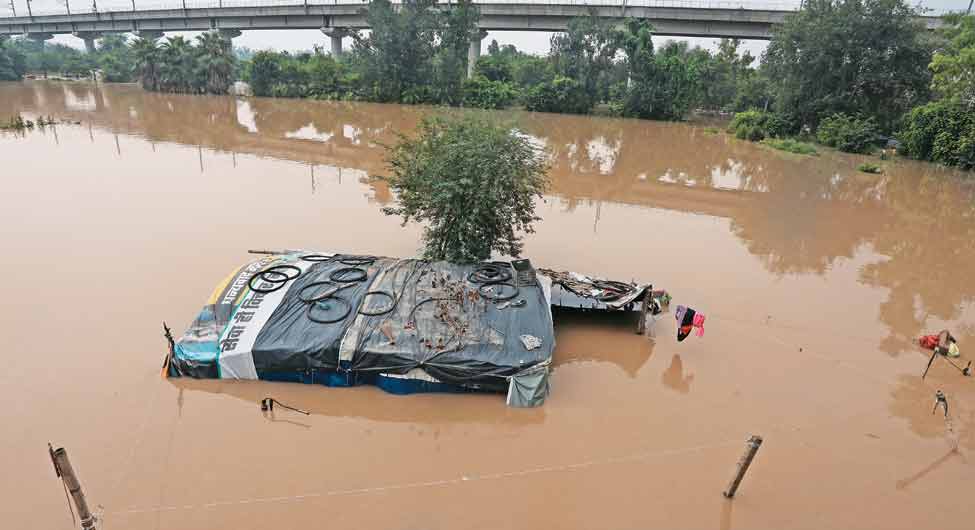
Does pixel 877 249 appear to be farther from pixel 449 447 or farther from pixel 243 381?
pixel 243 381

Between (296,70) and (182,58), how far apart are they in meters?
9.95

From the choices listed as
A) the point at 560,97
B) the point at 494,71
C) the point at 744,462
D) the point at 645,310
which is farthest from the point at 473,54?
the point at 744,462

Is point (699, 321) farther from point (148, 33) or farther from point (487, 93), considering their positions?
point (148, 33)

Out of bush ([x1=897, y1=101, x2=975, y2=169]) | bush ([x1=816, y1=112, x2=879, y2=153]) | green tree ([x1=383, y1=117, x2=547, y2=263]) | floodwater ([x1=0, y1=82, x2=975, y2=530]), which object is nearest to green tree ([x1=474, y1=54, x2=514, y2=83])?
bush ([x1=816, y1=112, x2=879, y2=153])

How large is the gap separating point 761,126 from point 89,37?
Result: 83525 millimetres

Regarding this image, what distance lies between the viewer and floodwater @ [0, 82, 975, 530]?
6270mm

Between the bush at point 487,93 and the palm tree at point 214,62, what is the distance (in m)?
21.3

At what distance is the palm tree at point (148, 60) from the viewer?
4841cm

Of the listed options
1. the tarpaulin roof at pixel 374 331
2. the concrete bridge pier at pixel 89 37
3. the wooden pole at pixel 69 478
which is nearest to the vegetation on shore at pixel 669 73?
the concrete bridge pier at pixel 89 37

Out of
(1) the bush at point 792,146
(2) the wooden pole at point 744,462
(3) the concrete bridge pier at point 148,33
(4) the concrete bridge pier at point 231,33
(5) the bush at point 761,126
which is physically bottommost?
(2) the wooden pole at point 744,462

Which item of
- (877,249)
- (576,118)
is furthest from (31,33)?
(877,249)

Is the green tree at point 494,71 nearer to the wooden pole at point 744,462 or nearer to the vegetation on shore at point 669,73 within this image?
the vegetation on shore at point 669,73

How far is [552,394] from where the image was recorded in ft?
26.5

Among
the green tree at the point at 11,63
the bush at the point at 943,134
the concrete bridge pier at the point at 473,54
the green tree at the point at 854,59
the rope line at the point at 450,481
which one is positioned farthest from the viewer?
the green tree at the point at 11,63
